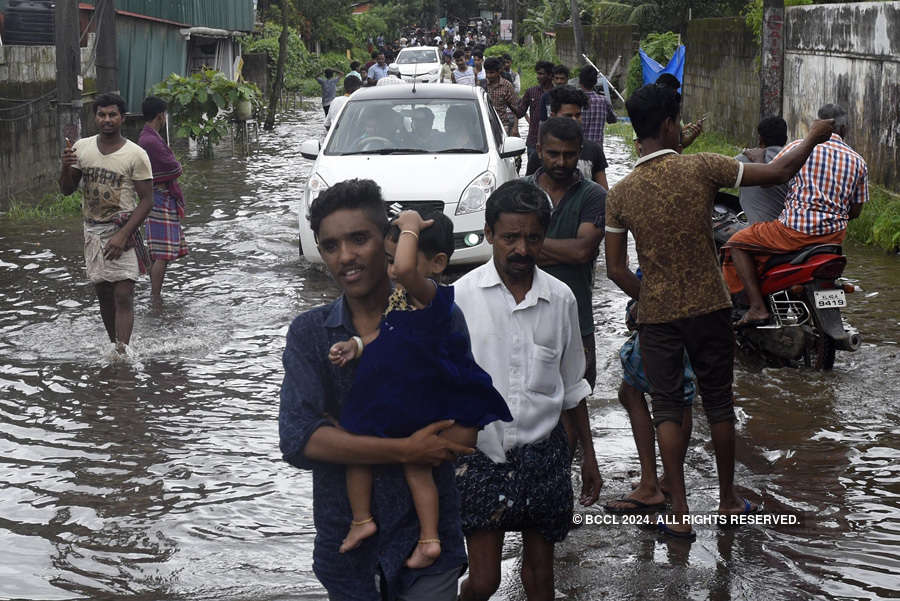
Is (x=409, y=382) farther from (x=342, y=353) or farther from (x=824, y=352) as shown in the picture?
(x=824, y=352)

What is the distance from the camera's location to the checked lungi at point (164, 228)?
981 cm

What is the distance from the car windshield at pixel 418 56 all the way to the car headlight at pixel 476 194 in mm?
33818

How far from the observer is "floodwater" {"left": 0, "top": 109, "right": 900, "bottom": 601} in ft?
16.1

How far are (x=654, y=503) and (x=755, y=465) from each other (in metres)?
0.97

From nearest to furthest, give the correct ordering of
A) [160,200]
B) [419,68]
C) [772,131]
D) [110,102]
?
[110,102]
[772,131]
[160,200]
[419,68]

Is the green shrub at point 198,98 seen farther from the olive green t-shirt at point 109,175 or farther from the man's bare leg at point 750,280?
the man's bare leg at point 750,280

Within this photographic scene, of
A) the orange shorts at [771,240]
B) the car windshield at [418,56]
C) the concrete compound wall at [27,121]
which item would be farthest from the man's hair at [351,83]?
the car windshield at [418,56]

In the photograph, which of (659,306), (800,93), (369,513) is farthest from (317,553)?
(800,93)

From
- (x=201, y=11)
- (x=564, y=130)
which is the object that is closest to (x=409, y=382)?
(x=564, y=130)

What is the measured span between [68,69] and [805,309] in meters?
10.4

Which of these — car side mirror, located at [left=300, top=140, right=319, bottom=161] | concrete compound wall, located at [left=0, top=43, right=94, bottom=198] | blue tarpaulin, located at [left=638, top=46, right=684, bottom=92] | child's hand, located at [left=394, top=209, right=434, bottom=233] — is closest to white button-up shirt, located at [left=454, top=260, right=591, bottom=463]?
child's hand, located at [left=394, top=209, right=434, bottom=233]

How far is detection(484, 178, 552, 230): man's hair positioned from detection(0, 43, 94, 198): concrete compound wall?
12.3m

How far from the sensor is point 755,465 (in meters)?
6.21

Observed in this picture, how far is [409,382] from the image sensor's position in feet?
9.92
